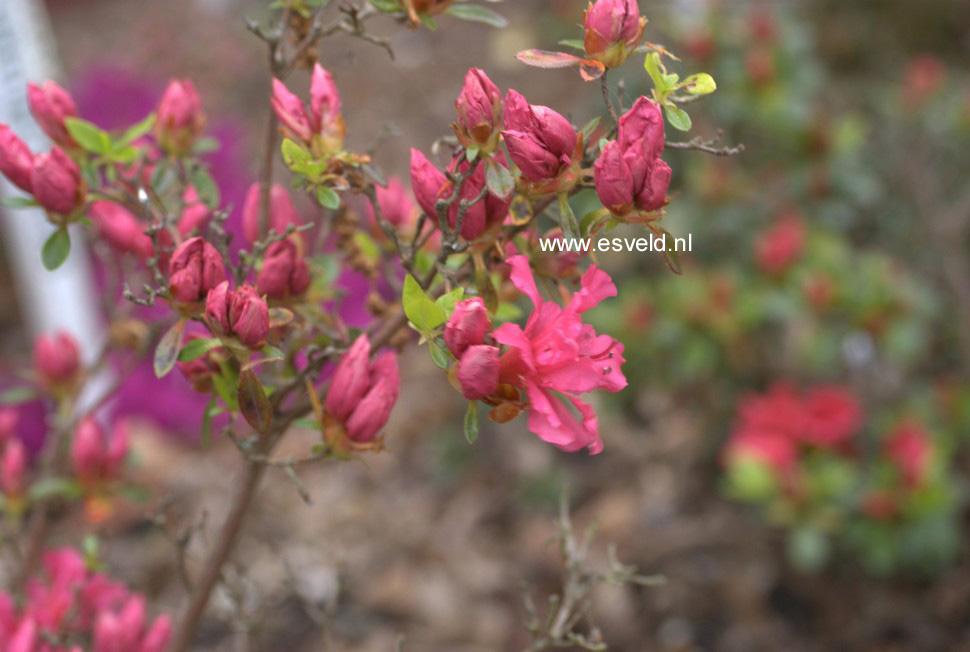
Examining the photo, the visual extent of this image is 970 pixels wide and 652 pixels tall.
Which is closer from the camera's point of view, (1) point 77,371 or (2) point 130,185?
(2) point 130,185

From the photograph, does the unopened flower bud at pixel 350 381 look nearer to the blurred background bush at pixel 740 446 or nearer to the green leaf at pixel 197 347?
the green leaf at pixel 197 347

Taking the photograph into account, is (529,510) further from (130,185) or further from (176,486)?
(130,185)

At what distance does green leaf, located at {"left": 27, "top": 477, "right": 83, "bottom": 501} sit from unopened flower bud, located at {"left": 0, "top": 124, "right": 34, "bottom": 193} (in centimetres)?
38

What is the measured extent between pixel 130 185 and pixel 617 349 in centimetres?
45

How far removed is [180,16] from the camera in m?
3.92

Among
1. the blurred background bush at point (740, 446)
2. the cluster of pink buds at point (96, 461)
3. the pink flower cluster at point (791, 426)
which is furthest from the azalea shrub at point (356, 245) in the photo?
the pink flower cluster at point (791, 426)

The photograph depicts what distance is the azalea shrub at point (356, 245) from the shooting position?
562mm

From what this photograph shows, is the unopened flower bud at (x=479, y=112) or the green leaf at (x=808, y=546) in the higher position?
the unopened flower bud at (x=479, y=112)

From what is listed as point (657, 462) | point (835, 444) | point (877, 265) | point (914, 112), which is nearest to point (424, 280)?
point (835, 444)

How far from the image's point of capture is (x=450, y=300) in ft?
1.87

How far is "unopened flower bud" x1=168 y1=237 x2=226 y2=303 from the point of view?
1.98 ft

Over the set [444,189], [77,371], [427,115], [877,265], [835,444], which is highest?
[444,189]

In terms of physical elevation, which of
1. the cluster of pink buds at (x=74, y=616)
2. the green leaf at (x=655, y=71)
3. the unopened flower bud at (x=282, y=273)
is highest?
the green leaf at (x=655, y=71)

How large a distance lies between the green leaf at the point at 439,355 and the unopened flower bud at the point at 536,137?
0.12 meters
